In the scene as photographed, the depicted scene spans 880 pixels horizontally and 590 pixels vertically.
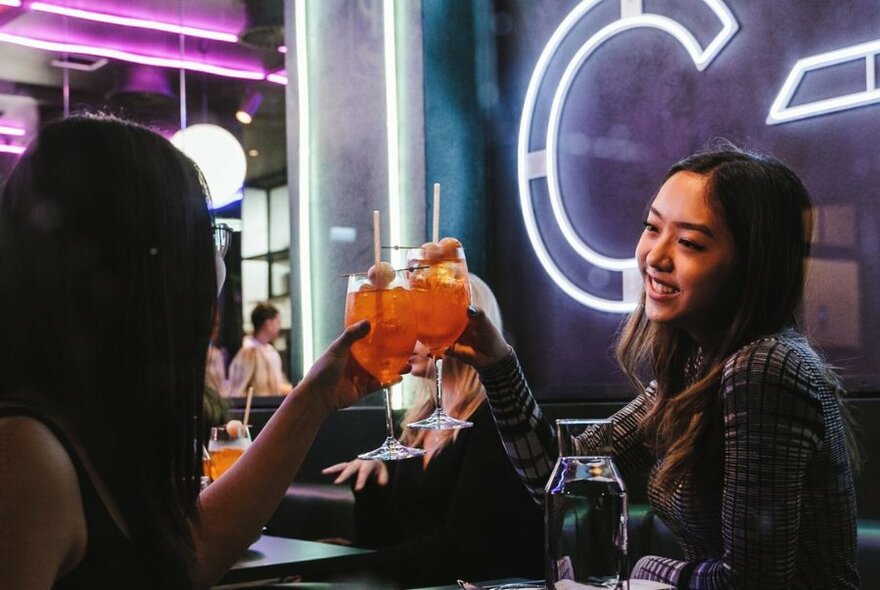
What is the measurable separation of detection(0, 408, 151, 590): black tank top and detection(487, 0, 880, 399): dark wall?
2233 millimetres

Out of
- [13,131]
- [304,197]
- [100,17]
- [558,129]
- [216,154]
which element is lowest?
[304,197]

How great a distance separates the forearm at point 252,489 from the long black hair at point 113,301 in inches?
6.6

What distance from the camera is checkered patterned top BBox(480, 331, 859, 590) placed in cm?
155

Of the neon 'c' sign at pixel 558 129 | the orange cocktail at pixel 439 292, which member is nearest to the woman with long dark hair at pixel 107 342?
the orange cocktail at pixel 439 292

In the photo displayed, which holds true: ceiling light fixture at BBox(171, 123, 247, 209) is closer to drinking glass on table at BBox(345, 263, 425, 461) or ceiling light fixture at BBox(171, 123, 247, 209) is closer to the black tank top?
drinking glass on table at BBox(345, 263, 425, 461)

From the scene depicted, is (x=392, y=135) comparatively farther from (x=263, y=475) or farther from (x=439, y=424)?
(x=263, y=475)

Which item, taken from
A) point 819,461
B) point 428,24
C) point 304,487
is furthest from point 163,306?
point 428,24

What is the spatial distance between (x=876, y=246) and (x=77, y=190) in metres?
2.81

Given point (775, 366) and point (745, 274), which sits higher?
point (745, 274)

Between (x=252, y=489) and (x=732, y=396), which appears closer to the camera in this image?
(x=252, y=489)

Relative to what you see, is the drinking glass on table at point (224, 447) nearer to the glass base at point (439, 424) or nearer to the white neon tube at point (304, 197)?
the glass base at point (439, 424)

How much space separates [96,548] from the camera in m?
1.10

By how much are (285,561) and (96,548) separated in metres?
1.24

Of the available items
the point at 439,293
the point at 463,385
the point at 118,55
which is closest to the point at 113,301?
the point at 439,293
